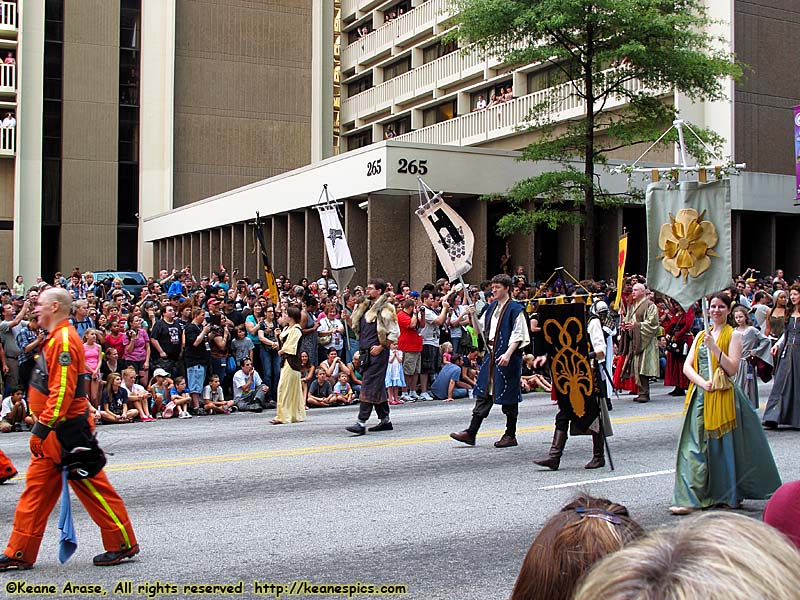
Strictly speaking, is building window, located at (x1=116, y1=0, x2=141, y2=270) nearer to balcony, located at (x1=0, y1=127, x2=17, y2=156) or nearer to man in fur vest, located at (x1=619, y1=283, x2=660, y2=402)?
balcony, located at (x1=0, y1=127, x2=17, y2=156)

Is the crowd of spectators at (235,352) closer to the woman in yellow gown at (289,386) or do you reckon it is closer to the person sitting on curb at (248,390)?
the person sitting on curb at (248,390)

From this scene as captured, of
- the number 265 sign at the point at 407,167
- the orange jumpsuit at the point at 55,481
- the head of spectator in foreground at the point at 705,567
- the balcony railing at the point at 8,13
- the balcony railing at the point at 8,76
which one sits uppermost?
the balcony railing at the point at 8,13

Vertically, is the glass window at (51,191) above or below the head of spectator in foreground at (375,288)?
above

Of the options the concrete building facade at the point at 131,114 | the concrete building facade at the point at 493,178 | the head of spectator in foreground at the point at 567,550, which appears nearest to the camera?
the head of spectator in foreground at the point at 567,550

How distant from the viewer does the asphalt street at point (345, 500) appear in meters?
6.06

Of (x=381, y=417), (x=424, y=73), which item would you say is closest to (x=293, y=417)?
(x=381, y=417)

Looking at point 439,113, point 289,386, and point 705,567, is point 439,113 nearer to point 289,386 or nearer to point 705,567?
point 289,386

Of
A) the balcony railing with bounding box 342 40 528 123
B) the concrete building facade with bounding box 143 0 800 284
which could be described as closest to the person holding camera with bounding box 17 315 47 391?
the concrete building facade with bounding box 143 0 800 284

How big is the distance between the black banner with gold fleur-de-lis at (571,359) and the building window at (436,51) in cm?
3433

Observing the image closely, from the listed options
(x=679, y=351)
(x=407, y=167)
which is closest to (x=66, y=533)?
(x=679, y=351)

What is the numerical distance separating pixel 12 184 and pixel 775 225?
31312 mm

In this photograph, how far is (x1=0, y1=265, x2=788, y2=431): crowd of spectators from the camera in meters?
15.2

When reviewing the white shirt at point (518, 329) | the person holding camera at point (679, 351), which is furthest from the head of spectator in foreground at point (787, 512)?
the person holding camera at point (679, 351)

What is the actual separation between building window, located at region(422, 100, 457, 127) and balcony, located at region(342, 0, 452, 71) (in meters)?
3.43
